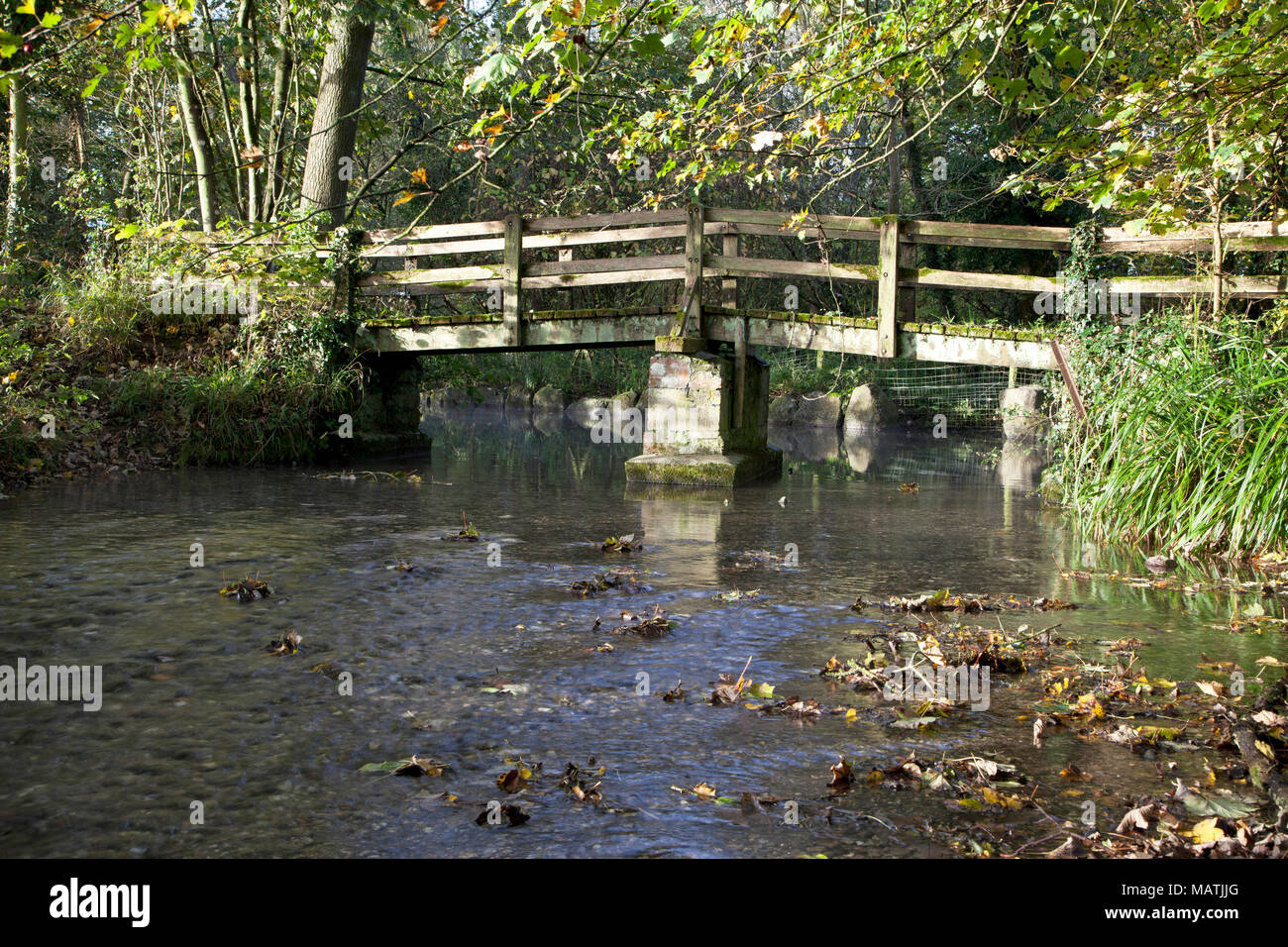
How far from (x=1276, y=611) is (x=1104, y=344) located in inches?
198

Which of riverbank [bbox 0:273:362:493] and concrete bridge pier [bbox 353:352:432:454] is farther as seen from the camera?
concrete bridge pier [bbox 353:352:432:454]

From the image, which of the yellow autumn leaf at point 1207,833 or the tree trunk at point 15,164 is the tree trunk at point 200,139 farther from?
the yellow autumn leaf at point 1207,833

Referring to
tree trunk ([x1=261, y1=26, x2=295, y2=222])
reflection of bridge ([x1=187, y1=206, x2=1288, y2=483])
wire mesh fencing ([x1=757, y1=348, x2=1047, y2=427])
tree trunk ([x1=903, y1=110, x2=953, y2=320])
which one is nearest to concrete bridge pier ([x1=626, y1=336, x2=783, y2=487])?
reflection of bridge ([x1=187, y1=206, x2=1288, y2=483])

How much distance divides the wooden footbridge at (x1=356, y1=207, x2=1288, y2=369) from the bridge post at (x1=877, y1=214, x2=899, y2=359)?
0.05 ft

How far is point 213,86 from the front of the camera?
18484 millimetres

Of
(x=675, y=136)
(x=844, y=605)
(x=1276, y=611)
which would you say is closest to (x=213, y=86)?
(x=675, y=136)

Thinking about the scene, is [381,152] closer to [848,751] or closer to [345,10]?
[345,10]

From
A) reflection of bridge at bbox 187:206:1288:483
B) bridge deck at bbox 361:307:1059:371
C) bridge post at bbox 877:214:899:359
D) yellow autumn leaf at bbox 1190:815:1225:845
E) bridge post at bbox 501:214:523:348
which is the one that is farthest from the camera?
Result: bridge post at bbox 501:214:523:348

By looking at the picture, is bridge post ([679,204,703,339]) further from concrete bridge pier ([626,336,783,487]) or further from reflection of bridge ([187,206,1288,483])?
concrete bridge pier ([626,336,783,487])

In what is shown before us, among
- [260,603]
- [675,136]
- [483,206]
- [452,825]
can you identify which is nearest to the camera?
[452,825]

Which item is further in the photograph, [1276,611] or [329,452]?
[329,452]

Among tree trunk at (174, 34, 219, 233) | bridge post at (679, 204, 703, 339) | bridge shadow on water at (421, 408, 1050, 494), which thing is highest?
tree trunk at (174, 34, 219, 233)

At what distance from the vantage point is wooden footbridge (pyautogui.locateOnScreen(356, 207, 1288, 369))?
11.5 metres

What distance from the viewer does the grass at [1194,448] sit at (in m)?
7.68
